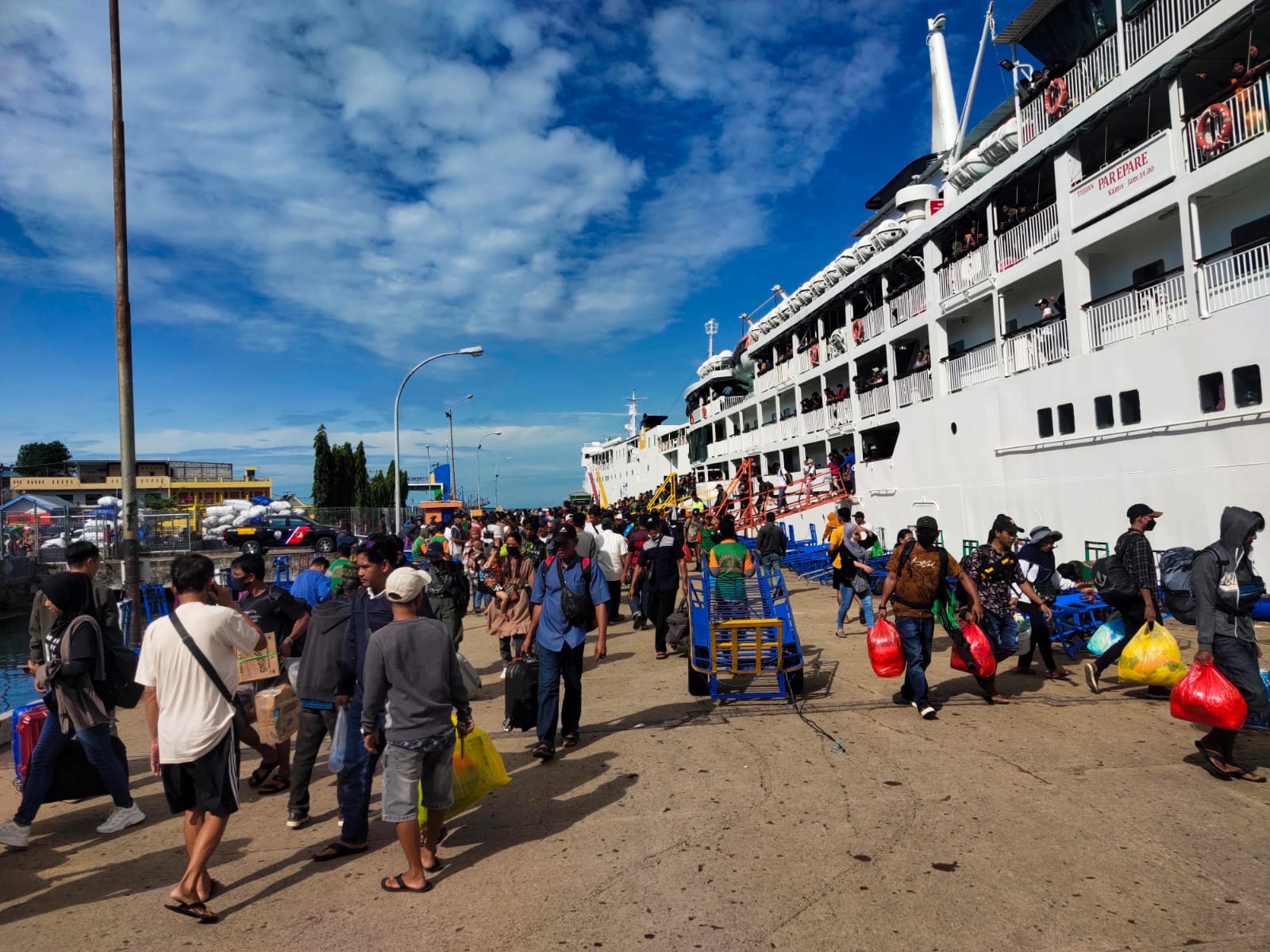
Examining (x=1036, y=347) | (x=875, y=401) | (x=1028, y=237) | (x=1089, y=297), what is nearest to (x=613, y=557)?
(x=1036, y=347)

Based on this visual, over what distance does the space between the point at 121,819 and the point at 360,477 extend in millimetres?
47191

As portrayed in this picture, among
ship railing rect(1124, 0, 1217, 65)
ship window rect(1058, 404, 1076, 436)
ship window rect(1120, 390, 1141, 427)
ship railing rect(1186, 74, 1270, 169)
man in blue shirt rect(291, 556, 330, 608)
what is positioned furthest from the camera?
ship window rect(1058, 404, 1076, 436)

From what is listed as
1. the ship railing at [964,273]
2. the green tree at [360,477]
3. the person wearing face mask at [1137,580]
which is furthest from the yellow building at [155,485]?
the person wearing face mask at [1137,580]

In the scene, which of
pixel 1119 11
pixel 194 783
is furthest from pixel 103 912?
pixel 1119 11

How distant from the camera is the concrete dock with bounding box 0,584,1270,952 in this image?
3.22 metres

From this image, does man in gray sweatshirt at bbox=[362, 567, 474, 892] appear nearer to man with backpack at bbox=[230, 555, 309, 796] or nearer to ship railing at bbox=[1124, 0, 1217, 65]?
man with backpack at bbox=[230, 555, 309, 796]

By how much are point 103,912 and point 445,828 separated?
1628 mm

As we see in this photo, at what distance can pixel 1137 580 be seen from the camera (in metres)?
6.18

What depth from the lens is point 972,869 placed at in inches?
142

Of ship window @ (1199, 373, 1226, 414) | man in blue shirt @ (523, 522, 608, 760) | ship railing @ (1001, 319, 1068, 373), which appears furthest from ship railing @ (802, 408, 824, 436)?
man in blue shirt @ (523, 522, 608, 760)

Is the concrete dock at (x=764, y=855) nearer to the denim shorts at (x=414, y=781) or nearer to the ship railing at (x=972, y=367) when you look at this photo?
the denim shorts at (x=414, y=781)

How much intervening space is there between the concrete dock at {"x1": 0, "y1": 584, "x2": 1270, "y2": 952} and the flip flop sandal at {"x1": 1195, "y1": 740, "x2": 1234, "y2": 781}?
0.05m

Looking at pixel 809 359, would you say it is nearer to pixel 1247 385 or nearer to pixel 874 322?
pixel 874 322

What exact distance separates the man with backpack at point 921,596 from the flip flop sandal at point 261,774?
4662 millimetres
